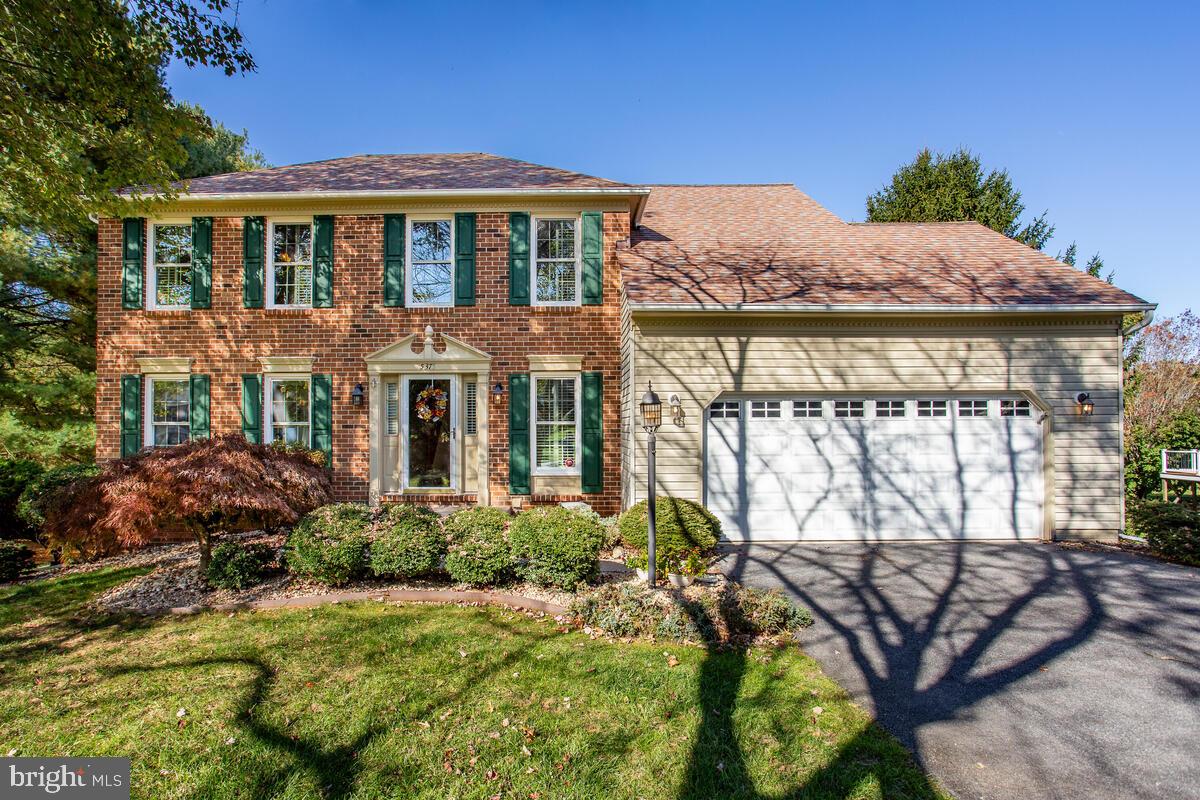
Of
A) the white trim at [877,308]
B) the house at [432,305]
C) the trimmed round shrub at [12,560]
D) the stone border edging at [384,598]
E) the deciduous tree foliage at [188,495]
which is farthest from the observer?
the house at [432,305]

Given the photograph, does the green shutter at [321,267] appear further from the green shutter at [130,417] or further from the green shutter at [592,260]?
the green shutter at [592,260]

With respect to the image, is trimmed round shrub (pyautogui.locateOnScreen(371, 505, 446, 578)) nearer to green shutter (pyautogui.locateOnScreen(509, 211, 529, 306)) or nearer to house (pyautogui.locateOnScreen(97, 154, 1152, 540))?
house (pyautogui.locateOnScreen(97, 154, 1152, 540))

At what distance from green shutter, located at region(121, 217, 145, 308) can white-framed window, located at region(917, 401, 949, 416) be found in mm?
13033

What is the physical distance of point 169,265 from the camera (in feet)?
30.7

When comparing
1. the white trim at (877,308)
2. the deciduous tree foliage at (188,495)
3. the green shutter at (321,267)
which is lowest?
the deciduous tree foliage at (188,495)

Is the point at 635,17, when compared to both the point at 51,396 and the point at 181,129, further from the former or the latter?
the point at 51,396

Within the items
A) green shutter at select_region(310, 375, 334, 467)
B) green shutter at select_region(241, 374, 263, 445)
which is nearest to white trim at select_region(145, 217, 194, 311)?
green shutter at select_region(241, 374, 263, 445)

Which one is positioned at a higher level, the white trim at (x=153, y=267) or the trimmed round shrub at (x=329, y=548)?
the white trim at (x=153, y=267)

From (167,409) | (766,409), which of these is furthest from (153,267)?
(766,409)

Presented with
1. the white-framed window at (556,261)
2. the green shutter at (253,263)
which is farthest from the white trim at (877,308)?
the green shutter at (253,263)

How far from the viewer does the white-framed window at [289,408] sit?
30.2ft

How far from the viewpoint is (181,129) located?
7.07m

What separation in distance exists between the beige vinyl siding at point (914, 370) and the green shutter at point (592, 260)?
65.4 inches

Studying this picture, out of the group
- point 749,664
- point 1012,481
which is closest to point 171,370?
point 749,664
